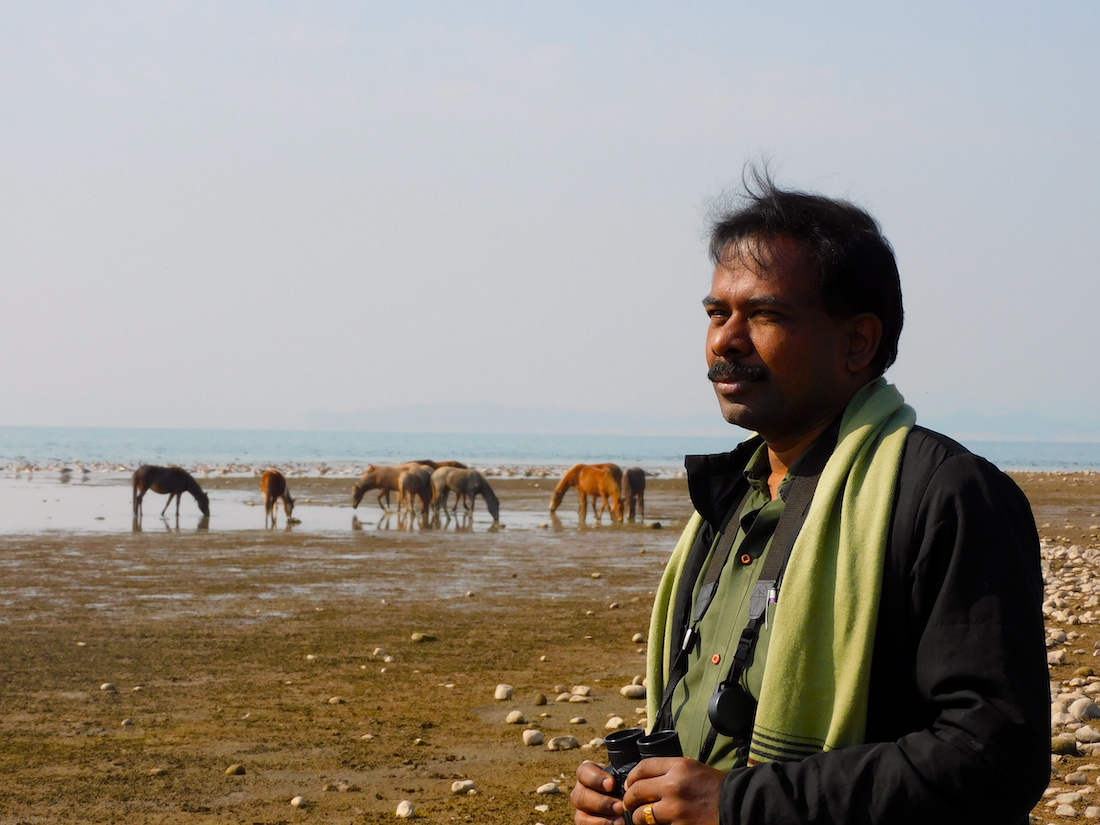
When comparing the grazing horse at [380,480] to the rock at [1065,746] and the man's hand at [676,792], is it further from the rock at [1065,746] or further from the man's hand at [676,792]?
the man's hand at [676,792]

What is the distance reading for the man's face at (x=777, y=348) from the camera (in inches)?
96.1

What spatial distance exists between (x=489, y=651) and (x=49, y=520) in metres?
17.5

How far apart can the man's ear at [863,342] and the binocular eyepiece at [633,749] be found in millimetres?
884

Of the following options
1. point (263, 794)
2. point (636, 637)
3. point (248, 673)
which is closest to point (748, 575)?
point (263, 794)

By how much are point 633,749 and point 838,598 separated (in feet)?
1.80

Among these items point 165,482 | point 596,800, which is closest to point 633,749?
point 596,800

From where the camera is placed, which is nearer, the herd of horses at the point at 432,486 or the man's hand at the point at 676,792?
the man's hand at the point at 676,792

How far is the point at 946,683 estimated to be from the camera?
78.1 inches

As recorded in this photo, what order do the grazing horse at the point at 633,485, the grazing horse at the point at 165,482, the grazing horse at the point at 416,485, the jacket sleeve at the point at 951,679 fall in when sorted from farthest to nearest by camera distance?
1. the grazing horse at the point at 416,485
2. the grazing horse at the point at 633,485
3. the grazing horse at the point at 165,482
4. the jacket sleeve at the point at 951,679

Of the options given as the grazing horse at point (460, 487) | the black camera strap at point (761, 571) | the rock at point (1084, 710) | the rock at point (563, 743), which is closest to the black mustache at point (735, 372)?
the black camera strap at point (761, 571)

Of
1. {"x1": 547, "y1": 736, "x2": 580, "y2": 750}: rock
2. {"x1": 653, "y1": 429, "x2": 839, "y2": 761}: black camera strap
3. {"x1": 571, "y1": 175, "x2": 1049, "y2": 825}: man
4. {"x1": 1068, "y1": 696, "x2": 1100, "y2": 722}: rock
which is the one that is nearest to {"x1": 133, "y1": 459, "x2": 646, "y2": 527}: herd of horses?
{"x1": 547, "y1": 736, "x2": 580, "y2": 750}: rock

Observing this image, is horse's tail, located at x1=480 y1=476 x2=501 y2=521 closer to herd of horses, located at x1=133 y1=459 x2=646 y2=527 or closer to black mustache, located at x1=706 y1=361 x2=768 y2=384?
herd of horses, located at x1=133 y1=459 x2=646 y2=527

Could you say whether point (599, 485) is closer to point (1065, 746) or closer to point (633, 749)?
point (1065, 746)

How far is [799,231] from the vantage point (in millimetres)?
2484
